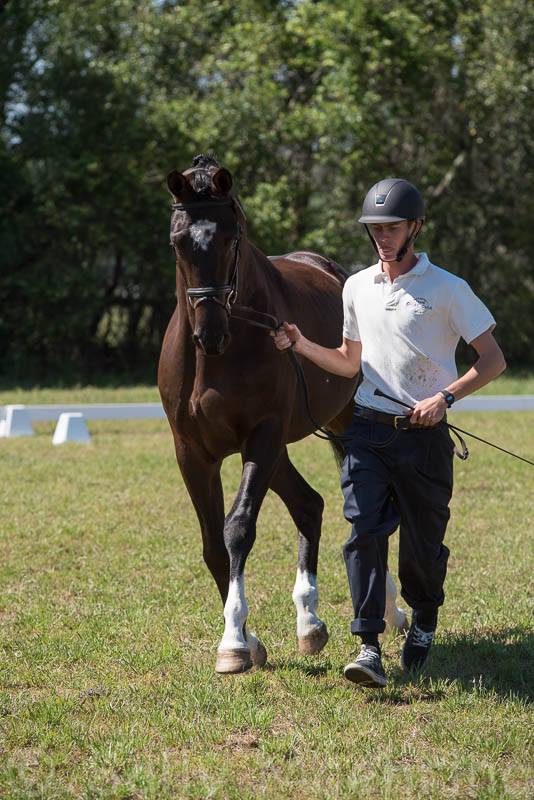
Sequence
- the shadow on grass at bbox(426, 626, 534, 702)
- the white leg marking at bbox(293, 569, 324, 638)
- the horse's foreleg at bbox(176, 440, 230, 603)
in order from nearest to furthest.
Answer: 1. the shadow on grass at bbox(426, 626, 534, 702)
2. the horse's foreleg at bbox(176, 440, 230, 603)
3. the white leg marking at bbox(293, 569, 324, 638)

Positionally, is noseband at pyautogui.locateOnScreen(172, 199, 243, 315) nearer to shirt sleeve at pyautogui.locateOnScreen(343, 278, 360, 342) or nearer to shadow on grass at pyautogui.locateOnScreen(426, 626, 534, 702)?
shirt sleeve at pyautogui.locateOnScreen(343, 278, 360, 342)

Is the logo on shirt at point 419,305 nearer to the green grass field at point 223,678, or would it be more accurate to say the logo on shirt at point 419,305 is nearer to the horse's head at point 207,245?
Result: the horse's head at point 207,245

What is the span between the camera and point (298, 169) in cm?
2450

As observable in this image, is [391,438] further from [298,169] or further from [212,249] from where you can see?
[298,169]

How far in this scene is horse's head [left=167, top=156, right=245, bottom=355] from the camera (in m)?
4.96

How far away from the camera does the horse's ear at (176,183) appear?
196 inches

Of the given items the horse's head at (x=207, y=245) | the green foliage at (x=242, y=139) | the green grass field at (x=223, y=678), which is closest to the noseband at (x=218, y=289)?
the horse's head at (x=207, y=245)

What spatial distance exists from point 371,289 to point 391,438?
0.67 m

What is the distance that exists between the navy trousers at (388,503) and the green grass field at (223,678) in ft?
1.68

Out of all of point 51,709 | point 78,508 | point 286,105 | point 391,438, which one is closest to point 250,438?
point 391,438

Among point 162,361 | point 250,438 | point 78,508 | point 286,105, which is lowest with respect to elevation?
point 78,508

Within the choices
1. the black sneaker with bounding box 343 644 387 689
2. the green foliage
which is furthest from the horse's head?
the green foliage

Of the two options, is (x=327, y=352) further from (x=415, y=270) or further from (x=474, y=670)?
(x=474, y=670)

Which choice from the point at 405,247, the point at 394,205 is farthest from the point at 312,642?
the point at 394,205
